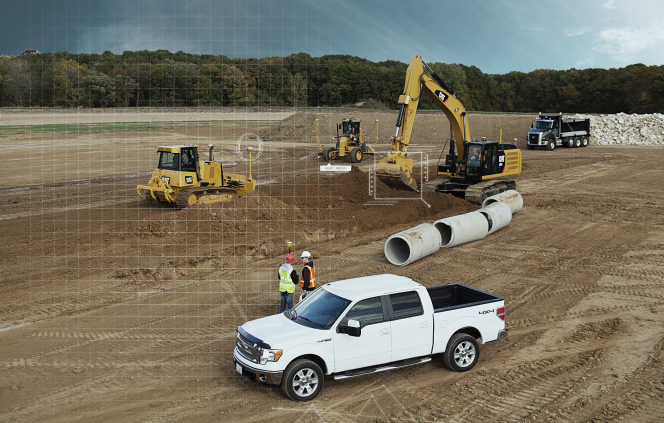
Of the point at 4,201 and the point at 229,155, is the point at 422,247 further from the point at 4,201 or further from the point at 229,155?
the point at 229,155

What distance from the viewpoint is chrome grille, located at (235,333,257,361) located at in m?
8.28

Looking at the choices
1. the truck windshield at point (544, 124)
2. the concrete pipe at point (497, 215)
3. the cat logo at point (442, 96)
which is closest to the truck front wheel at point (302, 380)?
the concrete pipe at point (497, 215)

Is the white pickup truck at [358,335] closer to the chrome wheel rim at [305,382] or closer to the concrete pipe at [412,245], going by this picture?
the chrome wheel rim at [305,382]

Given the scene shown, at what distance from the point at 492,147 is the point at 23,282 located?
18602 mm

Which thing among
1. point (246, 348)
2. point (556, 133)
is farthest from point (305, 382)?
point (556, 133)

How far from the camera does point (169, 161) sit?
20.6 meters

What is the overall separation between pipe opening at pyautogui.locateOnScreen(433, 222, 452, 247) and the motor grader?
7650 mm

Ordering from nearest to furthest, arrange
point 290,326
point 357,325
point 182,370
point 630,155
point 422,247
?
1. point 357,325
2. point 290,326
3. point 182,370
4. point 422,247
5. point 630,155

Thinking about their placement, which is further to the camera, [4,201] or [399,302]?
[4,201]

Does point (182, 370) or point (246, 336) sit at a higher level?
point (246, 336)

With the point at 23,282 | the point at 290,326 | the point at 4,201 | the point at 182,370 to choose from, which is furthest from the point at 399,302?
the point at 4,201

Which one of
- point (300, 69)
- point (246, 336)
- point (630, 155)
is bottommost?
point (246, 336)

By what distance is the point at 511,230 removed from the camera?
19.4 meters

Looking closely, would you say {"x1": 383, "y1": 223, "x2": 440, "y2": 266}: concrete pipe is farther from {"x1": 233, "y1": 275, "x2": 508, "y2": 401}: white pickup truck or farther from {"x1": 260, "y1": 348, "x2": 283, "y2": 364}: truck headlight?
{"x1": 260, "y1": 348, "x2": 283, "y2": 364}: truck headlight
